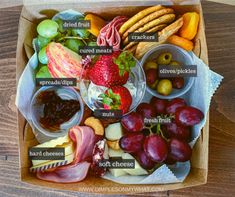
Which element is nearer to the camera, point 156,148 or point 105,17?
point 156,148

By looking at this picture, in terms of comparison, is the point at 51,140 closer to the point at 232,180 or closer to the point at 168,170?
the point at 168,170

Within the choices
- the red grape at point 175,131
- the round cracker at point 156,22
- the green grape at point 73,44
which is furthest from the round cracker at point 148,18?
the red grape at point 175,131

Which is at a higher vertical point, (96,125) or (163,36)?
(163,36)

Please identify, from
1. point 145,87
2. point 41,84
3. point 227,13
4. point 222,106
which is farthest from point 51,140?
point 227,13

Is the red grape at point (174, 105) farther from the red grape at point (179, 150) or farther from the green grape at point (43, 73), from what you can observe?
the green grape at point (43, 73)

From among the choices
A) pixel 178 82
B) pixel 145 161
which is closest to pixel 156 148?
pixel 145 161

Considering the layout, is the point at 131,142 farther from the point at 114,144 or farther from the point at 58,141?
the point at 58,141
